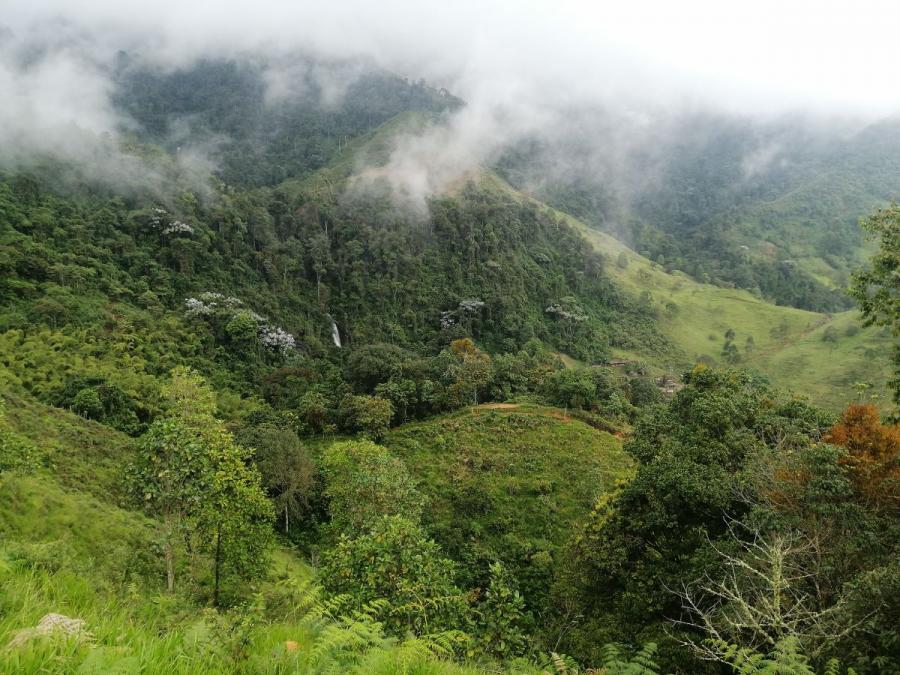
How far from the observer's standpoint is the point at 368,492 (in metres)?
20.4

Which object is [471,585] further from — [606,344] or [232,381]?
[606,344]

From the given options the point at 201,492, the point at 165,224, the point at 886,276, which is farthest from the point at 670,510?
the point at 165,224

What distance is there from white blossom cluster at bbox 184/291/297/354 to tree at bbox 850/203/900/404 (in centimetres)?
6551

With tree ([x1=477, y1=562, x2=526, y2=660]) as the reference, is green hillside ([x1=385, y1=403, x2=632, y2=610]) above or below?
below

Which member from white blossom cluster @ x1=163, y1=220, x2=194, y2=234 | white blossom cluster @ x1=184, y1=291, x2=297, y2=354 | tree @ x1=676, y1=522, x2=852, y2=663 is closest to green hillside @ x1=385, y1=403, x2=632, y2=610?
tree @ x1=676, y1=522, x2=852, y2=663

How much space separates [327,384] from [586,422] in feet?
95.2

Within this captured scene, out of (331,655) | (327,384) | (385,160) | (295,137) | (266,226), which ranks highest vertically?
(295,137)

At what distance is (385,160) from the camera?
420 feet

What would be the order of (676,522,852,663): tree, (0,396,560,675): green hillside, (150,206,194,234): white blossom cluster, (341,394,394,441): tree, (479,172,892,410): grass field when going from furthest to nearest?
(479,172,892,410): grass field < (150,206,194,234): white blossom cluster < (341,394,394,441): tree < (676,522,852,663): tree < (0,396,560,675): green hillside

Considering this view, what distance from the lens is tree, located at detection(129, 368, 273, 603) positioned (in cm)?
1354

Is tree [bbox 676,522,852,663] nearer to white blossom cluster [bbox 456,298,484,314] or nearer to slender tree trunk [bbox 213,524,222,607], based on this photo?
slender tree trunk [bbox 213,524,222,607]

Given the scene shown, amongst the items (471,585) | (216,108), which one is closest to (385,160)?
(216,108)

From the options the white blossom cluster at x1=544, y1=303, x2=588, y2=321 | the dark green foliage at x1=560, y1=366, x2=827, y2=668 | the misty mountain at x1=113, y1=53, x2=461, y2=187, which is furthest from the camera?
the misty mountain at x1=113, y1=53, x2=461, y2=187

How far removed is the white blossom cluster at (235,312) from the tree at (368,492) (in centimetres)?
4427
